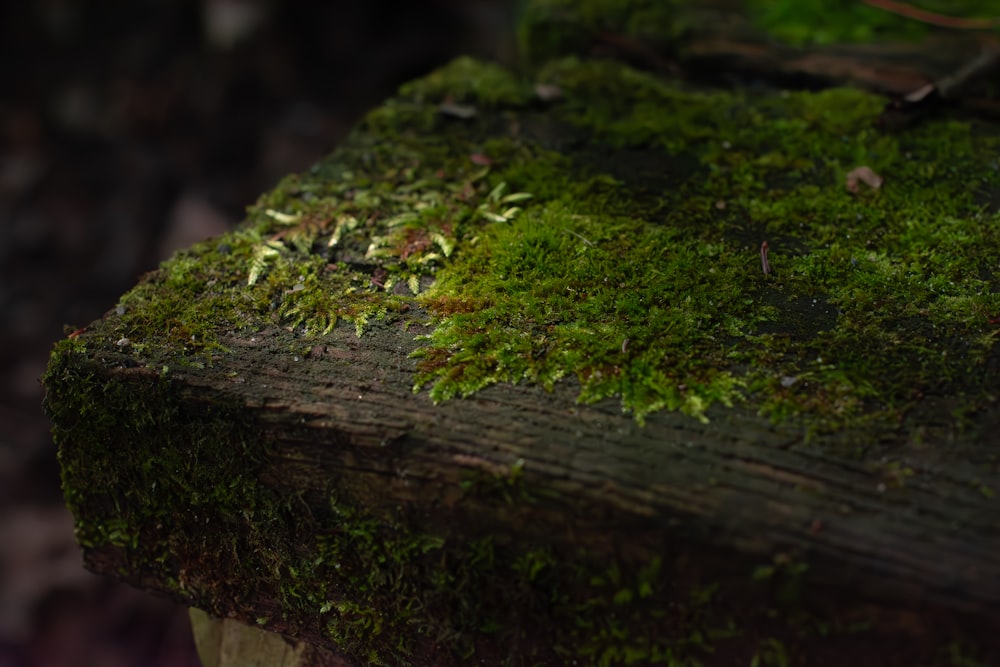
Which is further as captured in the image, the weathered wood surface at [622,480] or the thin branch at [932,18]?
the thin branch at [932,18]

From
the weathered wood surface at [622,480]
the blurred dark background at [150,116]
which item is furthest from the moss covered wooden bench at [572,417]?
the blurred dark background at [150,116]

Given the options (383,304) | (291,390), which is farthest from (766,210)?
(291,390)

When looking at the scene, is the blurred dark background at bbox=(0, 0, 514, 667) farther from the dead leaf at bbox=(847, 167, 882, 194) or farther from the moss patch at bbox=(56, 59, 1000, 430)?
the dead leaf at bbox=(847, 167, 882, 194)

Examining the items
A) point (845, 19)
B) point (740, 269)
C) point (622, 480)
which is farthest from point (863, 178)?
point (622, 480)

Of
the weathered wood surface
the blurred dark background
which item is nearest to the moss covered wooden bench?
the weathered wood surface

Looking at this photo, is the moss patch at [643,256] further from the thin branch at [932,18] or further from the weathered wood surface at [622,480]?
the thin branch at [932,18]
